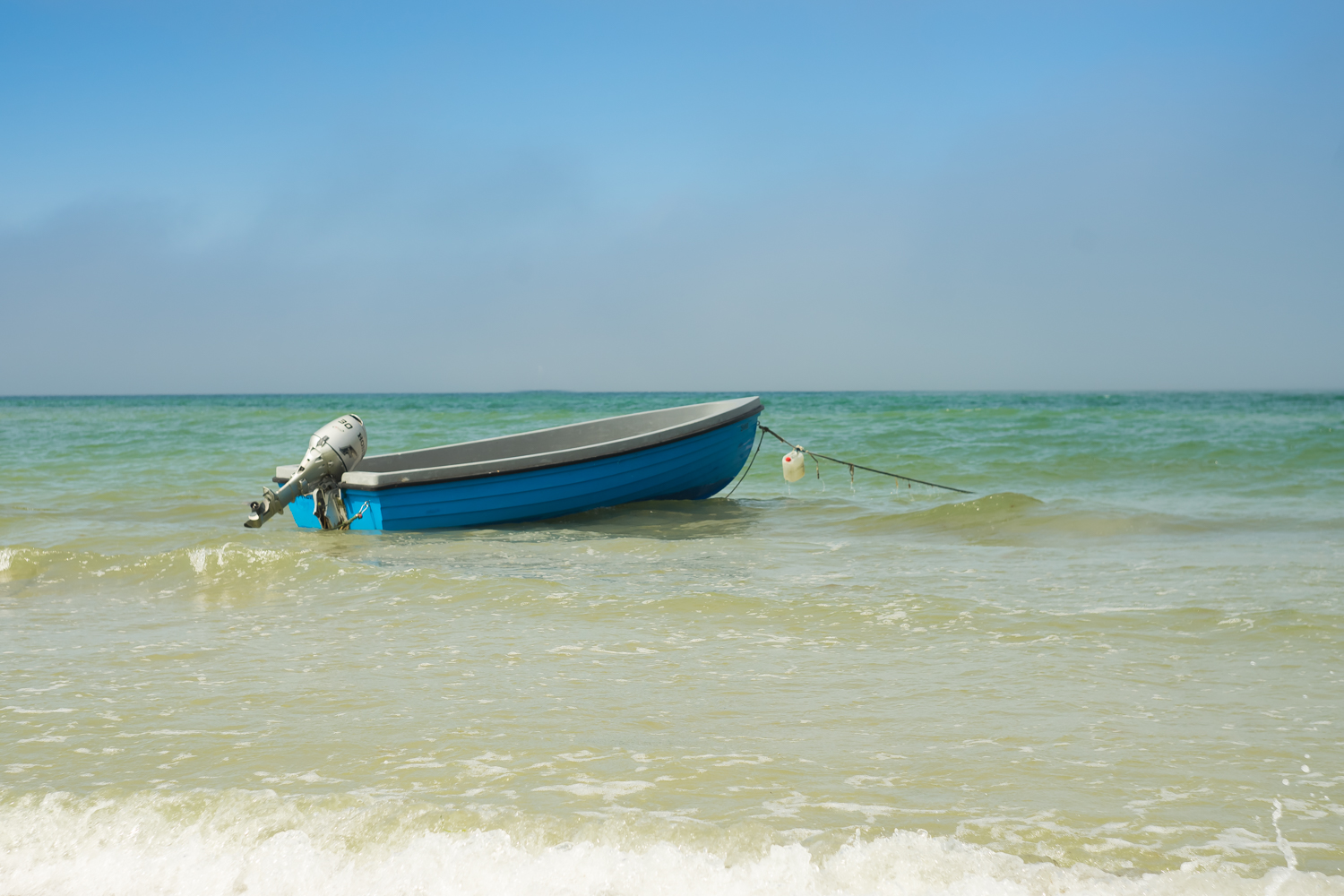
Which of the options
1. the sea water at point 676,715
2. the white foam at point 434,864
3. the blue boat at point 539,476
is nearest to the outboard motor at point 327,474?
the blue boat at point 539,476

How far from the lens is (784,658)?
4680 mm

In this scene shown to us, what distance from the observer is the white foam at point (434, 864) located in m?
2.54

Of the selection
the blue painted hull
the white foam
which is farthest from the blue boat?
the white foam

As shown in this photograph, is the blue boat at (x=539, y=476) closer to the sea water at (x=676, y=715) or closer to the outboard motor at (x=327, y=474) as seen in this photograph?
the outboard motor at (x=327, y=474)

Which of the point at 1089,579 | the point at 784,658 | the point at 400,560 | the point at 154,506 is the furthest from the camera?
the point at 154,506

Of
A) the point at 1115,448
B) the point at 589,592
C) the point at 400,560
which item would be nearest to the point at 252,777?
the point at 589,592

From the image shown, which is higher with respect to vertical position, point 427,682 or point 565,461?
point 565,461

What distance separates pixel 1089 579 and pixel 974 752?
380cm

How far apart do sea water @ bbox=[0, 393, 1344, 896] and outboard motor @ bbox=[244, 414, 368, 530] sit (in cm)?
36

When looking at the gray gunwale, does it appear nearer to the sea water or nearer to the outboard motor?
the outboard motor

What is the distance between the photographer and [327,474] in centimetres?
896

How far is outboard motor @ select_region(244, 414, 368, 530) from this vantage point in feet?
28.2

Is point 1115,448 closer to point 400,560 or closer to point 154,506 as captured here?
point 400,560

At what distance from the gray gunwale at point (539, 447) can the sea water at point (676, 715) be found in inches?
29.5
